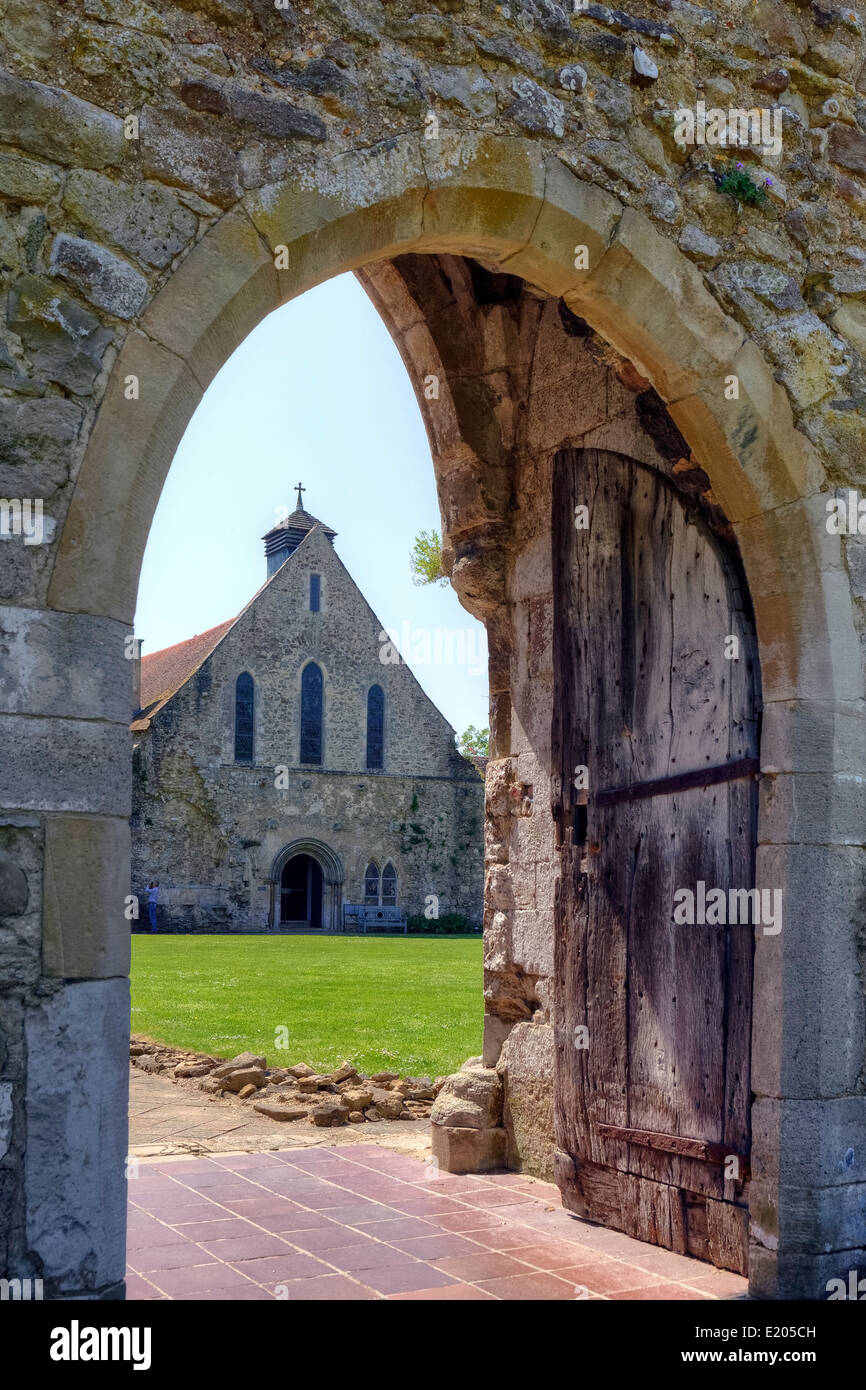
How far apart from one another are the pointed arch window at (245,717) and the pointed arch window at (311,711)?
1.29m

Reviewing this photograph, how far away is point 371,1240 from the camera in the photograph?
14.8ft

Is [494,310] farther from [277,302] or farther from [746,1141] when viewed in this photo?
[746,1141]

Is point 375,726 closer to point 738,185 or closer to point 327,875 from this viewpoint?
point 327,875

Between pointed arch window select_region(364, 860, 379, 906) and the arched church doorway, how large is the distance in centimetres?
109

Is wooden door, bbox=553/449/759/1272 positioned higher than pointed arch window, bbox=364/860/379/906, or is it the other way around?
wooden door, bbox=553/449/759/1272

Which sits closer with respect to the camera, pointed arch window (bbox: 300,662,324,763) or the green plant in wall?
the green plant in wall

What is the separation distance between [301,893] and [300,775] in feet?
10.2

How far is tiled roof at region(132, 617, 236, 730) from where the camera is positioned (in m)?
29.3

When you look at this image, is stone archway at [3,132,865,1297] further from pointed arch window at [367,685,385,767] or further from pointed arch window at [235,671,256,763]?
pointed arch window at [367,685,385,767]

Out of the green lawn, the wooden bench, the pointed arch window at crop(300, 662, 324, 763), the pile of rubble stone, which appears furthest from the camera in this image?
the pointed arch window at crop(300, 662, 324, 763)

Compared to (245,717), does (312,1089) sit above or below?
below

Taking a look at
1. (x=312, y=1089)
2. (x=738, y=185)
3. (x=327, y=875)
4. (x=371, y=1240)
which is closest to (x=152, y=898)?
(x=327, y=875)

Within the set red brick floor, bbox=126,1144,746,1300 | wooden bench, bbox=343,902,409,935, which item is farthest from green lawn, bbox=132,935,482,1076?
wooden bench, bbox=343,902,409,935

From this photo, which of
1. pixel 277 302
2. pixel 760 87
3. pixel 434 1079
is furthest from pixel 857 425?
pixel 434 1079
